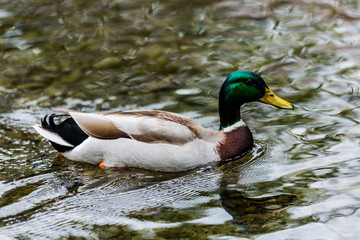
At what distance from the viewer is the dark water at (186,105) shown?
557cm

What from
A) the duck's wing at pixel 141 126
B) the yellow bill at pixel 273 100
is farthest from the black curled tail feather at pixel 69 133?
the yellow bill at pixel 273 100

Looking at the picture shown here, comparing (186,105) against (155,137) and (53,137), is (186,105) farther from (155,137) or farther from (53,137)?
(53,137)

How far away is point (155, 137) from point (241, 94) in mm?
1130

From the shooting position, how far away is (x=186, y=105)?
8.36 m

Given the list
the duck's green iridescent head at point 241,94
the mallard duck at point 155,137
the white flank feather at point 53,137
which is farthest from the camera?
the duck's green iridescent head at point 241,94

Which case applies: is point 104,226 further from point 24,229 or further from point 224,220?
point 224,220

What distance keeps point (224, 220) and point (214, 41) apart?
553 cm

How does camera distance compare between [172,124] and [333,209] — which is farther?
[172,124]

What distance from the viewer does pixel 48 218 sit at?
562 centimetres

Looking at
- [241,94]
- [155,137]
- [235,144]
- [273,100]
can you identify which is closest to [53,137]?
[155,137]

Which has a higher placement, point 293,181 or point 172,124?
point 172,124

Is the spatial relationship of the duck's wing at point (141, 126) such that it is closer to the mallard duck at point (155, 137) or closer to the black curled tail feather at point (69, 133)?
the mallard duck at point (155, 137)

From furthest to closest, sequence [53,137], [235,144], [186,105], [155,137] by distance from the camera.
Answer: [186,105] → [235,144] → [53,137] → [155,137]

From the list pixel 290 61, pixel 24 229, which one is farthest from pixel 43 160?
pixel 290 61
